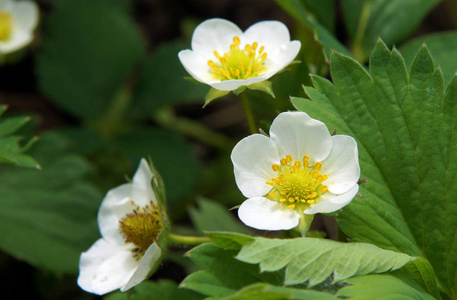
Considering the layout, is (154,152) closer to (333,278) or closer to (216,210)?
(216,210)

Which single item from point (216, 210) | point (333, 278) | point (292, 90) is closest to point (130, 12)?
point (216, 210)

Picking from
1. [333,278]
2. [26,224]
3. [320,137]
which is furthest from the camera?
[26,224]

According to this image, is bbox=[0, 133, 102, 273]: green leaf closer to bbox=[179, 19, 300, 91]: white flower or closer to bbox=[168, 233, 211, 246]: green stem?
bbox=[168, 233, 211, 246]: green stem

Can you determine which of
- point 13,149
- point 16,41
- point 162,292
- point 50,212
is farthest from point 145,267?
point 16,41

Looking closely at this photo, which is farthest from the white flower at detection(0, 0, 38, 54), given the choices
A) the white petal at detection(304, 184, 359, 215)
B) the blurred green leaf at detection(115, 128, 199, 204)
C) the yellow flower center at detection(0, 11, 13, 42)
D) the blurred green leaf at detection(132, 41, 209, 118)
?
the white petal at detection(304, 184, 359, 215)

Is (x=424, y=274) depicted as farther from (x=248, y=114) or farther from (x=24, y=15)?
(x=24, y=15)

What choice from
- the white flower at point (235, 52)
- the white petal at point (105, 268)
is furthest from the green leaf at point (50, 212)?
the white flower at point (235, 52)

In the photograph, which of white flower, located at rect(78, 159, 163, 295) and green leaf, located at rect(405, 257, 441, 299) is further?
white flower, located at rect(78, 159, 163, 295)
